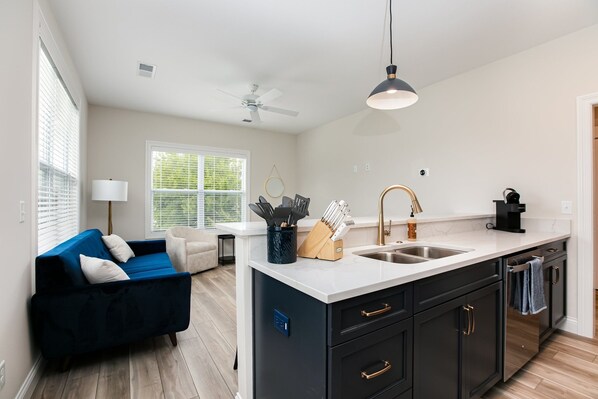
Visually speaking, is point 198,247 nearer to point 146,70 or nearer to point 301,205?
point 146,70

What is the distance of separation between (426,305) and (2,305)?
6.90ft

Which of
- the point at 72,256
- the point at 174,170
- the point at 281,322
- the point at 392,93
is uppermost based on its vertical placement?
the point at 392,93

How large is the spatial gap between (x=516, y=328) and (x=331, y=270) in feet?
4.89

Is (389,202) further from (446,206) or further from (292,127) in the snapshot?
(292,127)

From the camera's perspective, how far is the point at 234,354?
2.20 metres

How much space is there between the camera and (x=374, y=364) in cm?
111

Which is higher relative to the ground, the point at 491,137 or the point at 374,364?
the point at 491,137

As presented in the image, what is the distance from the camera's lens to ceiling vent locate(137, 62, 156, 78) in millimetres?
3168

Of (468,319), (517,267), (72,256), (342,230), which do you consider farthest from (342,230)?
(72,256)

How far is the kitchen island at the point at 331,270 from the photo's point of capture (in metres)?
1.08

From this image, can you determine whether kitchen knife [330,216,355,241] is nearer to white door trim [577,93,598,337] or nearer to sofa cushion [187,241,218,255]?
white door trim [577,93,598,337]

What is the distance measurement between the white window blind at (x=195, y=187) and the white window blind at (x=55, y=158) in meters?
1.49

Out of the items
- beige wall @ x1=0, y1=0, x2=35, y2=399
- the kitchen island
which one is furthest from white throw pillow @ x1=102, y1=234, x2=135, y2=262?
the kitchen island

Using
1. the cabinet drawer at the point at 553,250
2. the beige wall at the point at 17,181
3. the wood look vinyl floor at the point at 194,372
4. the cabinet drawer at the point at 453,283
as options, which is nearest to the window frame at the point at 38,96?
the beige wall at the point at 17,181
